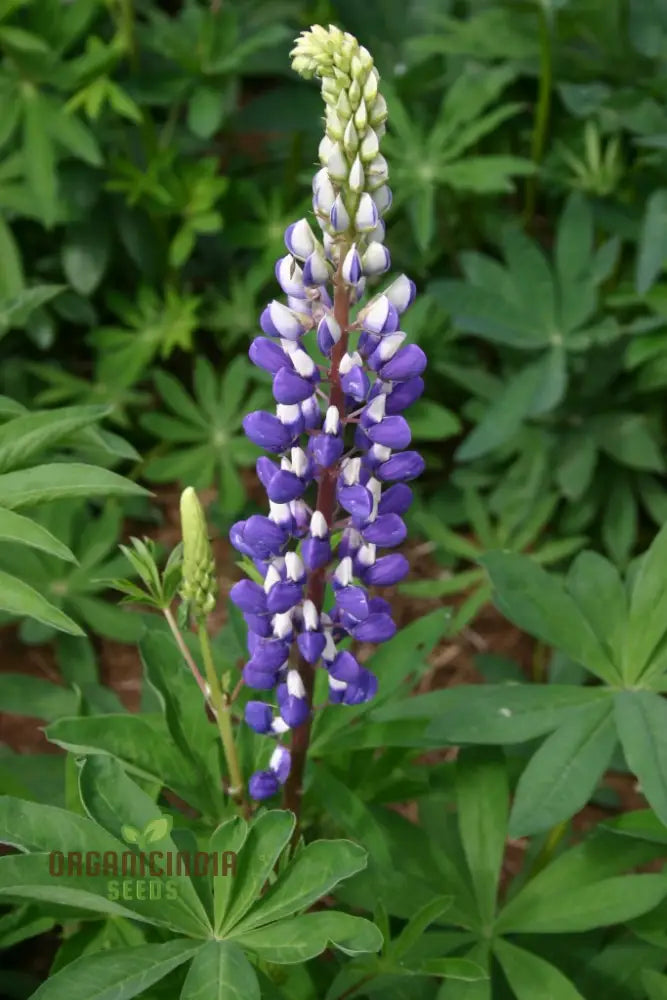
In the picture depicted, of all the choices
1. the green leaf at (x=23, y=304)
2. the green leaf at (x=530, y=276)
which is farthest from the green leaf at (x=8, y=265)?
the green leaf at (x=530, y=276)

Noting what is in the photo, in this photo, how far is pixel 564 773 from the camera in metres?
1.79

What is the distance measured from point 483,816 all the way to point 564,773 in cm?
20

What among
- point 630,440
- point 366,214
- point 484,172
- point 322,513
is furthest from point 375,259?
point 630,440

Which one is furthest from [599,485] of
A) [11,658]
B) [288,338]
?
[288,338]

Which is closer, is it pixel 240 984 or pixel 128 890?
pixel 240 984

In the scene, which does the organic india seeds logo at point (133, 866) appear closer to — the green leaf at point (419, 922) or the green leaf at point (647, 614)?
the green leaf at point (419, 922)

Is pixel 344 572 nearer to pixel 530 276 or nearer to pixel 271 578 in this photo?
pixel 271 578

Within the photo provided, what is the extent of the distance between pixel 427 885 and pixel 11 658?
1.55 metres

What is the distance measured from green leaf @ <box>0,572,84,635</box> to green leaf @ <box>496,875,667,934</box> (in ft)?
2.93

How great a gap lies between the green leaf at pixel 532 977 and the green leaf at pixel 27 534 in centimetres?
95

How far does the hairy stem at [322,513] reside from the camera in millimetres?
1443

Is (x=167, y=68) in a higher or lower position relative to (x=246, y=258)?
higher

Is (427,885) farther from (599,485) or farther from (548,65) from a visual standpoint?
(548,65)

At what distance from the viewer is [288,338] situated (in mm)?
1458
